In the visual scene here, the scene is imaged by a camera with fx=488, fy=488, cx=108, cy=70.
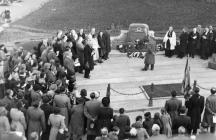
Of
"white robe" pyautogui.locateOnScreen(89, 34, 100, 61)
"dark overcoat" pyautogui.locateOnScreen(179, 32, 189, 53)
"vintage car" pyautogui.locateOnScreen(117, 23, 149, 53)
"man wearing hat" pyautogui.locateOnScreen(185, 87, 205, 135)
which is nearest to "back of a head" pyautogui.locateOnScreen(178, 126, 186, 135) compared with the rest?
"man wearing hat" pyautogui.locateOnScreen(185, 87, 205, 135)

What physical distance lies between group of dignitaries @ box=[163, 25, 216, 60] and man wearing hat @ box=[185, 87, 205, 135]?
24.7 feet

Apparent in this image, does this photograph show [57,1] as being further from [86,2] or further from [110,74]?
[110,74]

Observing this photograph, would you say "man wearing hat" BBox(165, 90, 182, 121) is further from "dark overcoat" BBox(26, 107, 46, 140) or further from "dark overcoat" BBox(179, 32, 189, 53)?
"dark overcoat" BBox(179, 32, 189, 53)

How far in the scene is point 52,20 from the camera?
101ft

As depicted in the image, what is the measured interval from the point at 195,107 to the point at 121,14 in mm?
18868

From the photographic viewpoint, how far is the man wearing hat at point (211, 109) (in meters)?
13.2

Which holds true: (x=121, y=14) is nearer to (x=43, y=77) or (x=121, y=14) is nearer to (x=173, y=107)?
(x=43, y=77)

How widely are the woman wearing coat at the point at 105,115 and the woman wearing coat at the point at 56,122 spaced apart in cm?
101

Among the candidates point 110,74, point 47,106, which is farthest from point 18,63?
point 110,74

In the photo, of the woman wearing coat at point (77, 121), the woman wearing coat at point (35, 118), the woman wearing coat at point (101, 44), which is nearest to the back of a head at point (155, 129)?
the woman wearing coat at point (77, 121)

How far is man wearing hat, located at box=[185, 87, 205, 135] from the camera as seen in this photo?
516 inches

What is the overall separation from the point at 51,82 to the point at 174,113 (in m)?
3.58

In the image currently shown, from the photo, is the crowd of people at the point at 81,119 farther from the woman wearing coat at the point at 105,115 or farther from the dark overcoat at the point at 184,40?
the dark overcoat at the point at 184,40

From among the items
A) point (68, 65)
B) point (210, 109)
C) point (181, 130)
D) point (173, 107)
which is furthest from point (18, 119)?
point (210, 109)
